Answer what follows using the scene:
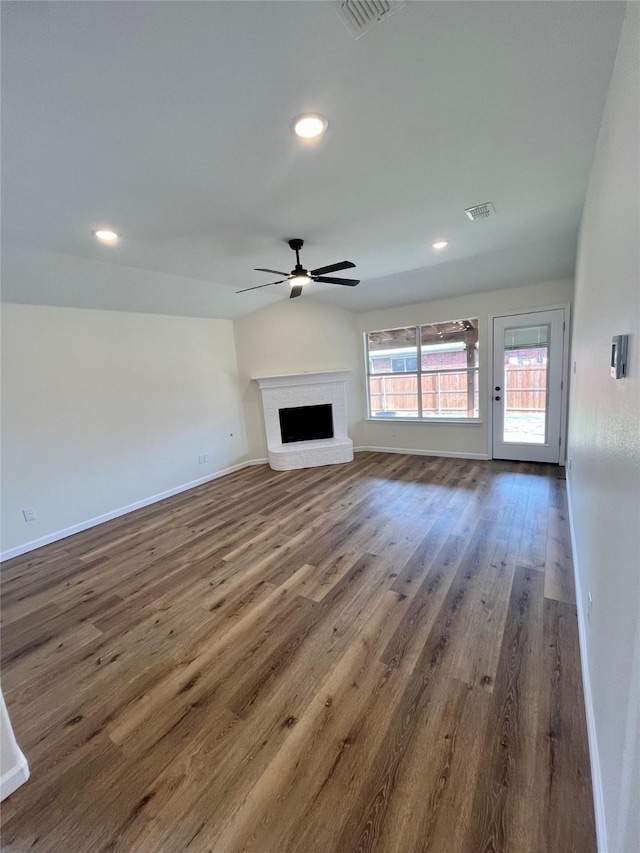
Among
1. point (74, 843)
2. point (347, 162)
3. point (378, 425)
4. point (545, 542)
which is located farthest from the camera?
point (378, 425)

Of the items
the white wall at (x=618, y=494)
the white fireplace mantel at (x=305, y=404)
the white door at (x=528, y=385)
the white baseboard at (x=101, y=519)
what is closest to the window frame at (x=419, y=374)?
the white door at (x=528, y=385)

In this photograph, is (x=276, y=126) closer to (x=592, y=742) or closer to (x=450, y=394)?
(x=592, y=742)

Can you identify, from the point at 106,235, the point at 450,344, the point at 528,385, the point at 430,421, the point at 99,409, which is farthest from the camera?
the point at 430,421

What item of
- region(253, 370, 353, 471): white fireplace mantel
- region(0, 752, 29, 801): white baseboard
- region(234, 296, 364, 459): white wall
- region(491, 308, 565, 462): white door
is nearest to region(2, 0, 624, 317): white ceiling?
region(491, 308, 565, 462): white door

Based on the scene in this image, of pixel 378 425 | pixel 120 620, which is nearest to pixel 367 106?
pixel 120 620

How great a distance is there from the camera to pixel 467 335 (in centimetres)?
506

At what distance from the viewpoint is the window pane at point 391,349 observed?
18.4 feet

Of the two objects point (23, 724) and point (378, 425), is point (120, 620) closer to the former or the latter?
point (23, 724)

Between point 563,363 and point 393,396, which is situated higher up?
point 563,363

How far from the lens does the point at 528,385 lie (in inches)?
182

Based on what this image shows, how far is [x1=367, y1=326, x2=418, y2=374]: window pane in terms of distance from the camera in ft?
18.4

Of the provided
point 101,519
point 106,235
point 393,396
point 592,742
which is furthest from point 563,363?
point 101,519

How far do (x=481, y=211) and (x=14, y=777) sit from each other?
4.19 metres

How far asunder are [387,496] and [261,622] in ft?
7.37
